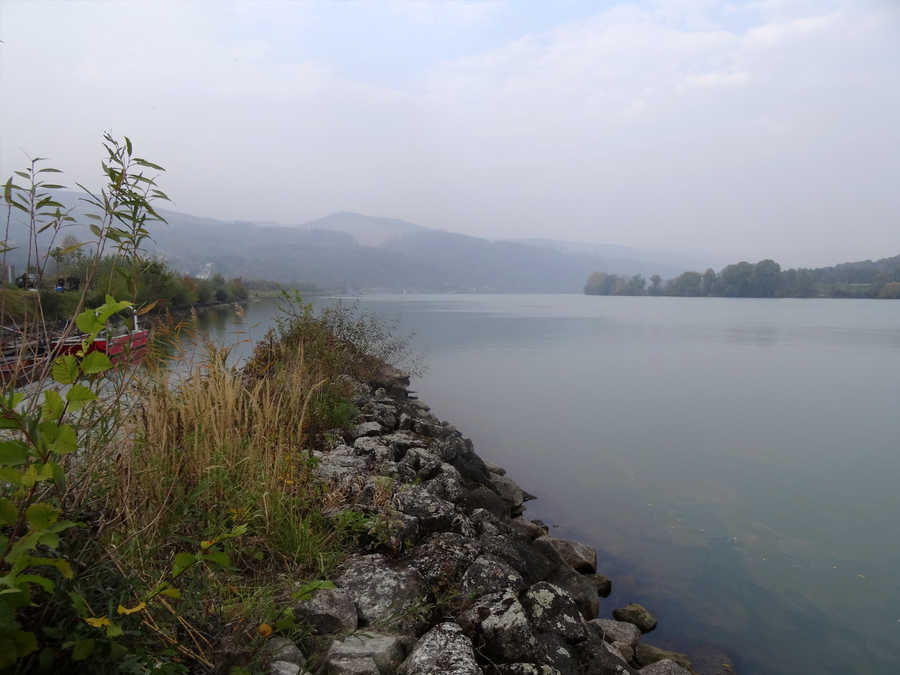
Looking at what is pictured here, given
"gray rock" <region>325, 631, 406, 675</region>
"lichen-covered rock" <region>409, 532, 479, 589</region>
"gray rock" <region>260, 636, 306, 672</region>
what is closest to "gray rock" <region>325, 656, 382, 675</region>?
"gray rock" <region>325, 631, 406, 675</region>

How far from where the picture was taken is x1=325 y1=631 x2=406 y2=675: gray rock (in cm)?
A: 246

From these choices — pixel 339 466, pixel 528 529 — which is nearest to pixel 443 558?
pixel 339 466

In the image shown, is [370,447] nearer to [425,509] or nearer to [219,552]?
[425,509]

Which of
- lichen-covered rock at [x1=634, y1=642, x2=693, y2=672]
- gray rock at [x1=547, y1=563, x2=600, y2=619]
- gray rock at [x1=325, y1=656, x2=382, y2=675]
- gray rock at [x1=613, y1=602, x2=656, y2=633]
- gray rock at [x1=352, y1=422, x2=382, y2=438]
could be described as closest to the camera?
gray rock at [x1=325, y1=656, x2=382, y2=675]

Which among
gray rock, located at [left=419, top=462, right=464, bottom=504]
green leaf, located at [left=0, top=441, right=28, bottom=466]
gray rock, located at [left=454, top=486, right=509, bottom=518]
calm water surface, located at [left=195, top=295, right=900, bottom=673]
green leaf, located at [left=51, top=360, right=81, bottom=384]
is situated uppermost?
green leaf, located at [left=51, top=360, right=81, bottom=384]

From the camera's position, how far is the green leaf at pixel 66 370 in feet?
5.09

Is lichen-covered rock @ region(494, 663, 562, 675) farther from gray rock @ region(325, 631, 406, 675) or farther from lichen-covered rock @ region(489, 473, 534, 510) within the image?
lichen-covered rock @ region(489, 473, 534, 510)

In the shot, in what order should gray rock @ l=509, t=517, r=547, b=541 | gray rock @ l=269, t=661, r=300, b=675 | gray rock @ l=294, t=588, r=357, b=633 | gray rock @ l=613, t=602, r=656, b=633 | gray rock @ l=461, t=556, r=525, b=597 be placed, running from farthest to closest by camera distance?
gray rock @ l=509, t=517, r=547, b=541 → gray rock @ l=613, t=602, r=656, b=633 → gray rock @ l=461, t=556, r=525, b=597 → gray rock @ l=294, t=588, r=357, b=633 → gray rock @ l=269, t=661, r=300, b=675

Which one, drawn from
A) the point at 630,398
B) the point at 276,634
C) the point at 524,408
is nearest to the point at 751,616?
the point at 276,634

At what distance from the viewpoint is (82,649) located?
1.79 metres

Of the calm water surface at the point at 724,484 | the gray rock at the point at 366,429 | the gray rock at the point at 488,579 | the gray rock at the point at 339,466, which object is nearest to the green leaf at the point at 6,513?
the gray rock at the point at 488,579

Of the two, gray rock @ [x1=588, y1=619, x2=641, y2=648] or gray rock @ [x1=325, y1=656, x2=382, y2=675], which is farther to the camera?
gray rock @ [x1=588, y1=619, x2=641, y2=648]

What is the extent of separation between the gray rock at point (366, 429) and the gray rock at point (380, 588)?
312 centimetres

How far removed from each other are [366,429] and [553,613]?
399 centimetres
